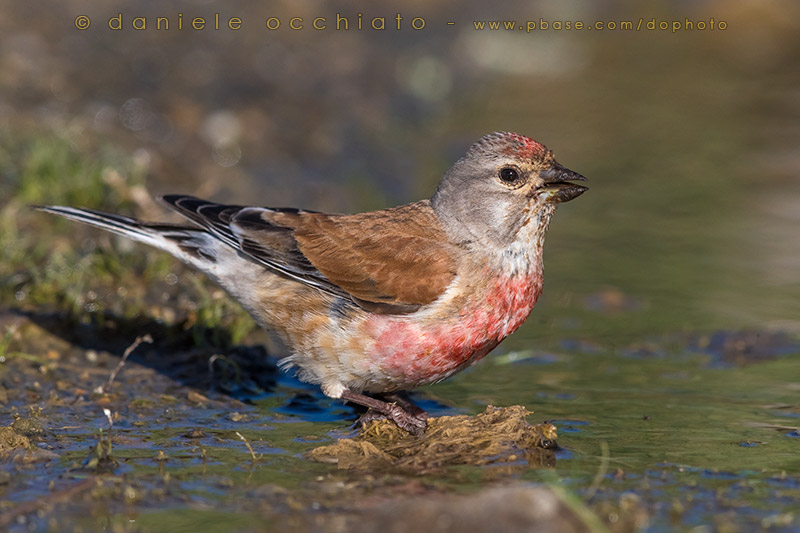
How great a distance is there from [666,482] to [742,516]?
1.53 feet

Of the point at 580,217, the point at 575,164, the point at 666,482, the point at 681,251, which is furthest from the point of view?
the point at 575,164

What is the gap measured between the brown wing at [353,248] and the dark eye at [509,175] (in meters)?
0.46

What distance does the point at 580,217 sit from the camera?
10445mm

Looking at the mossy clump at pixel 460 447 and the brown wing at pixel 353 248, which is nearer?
the mossy clump at pixel 460 447

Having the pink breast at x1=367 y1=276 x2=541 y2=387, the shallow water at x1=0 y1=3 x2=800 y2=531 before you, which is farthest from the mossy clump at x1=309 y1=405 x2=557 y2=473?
the pink breast at x1=367 y1=276 x2=541 y2=387

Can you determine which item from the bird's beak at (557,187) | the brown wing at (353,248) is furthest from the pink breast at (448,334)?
the bird's beak at (557,187)

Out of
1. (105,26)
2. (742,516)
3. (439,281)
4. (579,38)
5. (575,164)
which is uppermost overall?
(579,38)

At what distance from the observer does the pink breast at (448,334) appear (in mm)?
5688

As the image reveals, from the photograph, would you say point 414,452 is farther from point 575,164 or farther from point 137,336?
point 575,164

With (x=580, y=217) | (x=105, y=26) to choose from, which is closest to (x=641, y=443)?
(x=580, y=217)

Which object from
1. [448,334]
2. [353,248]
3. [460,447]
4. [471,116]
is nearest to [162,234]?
[353,248]

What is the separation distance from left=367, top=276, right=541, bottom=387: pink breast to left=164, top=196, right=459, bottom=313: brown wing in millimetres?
143

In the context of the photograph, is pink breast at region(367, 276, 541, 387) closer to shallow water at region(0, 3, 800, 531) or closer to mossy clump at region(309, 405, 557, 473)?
mossy clump at region(309, 405, 557, 473)

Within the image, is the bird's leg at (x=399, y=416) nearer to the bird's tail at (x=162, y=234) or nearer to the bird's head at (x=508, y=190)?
the bird's head at (x=508, y=190)
